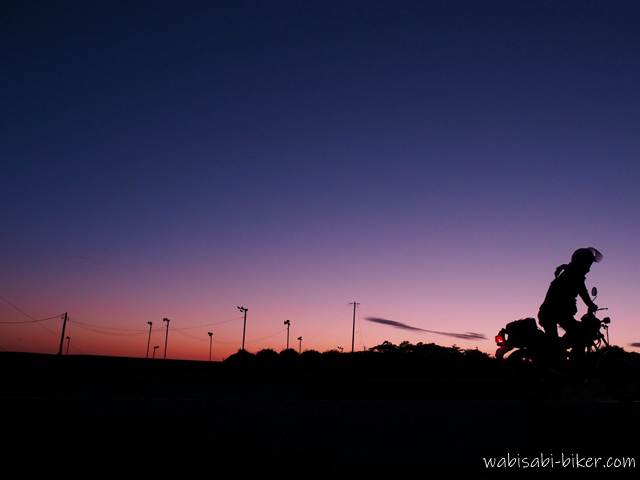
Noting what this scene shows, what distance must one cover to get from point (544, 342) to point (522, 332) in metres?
0.35

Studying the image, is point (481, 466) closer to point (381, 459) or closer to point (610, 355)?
point (381, 459)

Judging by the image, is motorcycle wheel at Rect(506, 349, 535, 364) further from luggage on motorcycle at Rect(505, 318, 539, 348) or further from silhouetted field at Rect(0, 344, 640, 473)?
silhouetted field at Rect(0, 344, 640, 473)

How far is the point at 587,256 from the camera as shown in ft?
25.9

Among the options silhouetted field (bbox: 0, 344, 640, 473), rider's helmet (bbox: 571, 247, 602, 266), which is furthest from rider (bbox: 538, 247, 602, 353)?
silhouetted field (bbox: 0, 344, 640, 473)

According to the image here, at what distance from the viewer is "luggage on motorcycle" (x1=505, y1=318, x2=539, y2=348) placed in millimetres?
7629

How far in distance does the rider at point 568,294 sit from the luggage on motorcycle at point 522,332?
286mm

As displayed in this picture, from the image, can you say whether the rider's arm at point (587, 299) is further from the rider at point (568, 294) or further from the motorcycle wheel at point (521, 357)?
the motorcycle wheel at point (521, 357)

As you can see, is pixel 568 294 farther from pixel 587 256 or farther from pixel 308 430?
pixel 308 430

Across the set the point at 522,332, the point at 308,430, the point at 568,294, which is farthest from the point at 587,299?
the point at 308,430

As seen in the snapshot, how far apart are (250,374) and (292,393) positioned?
3394 mm

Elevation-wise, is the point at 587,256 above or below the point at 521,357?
above

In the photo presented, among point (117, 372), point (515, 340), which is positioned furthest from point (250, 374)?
point (515, 340)

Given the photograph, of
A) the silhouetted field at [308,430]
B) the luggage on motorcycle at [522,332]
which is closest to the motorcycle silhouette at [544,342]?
the luggage on motorcycle at [522,332]

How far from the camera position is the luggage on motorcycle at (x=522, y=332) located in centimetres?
763
